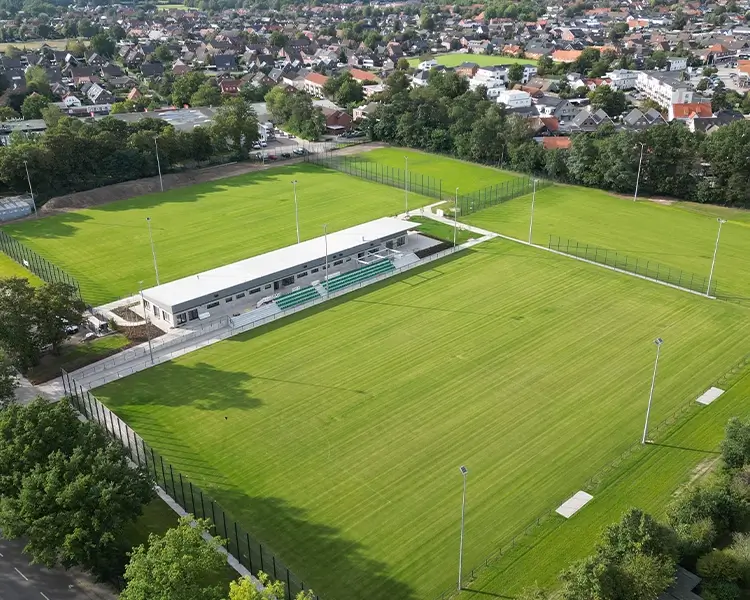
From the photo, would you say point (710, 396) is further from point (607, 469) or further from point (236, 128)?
point (236, 128)

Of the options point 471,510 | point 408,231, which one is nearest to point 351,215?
point 408,231

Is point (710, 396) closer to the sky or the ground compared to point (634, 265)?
closer to the ground

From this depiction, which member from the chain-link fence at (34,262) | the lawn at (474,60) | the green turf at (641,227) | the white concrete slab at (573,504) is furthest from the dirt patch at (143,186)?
the lawn at (474,60)

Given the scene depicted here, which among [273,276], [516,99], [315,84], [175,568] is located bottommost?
[273,276]

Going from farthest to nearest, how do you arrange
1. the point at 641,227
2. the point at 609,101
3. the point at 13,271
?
the point at 609,101, the point at 641,227, the point at 13,271

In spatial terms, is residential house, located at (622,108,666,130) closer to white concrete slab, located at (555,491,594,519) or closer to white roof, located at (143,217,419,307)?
white roof, located at (143,217,419,307)

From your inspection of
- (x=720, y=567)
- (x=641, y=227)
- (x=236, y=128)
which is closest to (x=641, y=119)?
(x=641, y=227)

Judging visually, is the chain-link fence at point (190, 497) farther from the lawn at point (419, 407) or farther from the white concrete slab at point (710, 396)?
the white concrete slab at point (710, 396)
